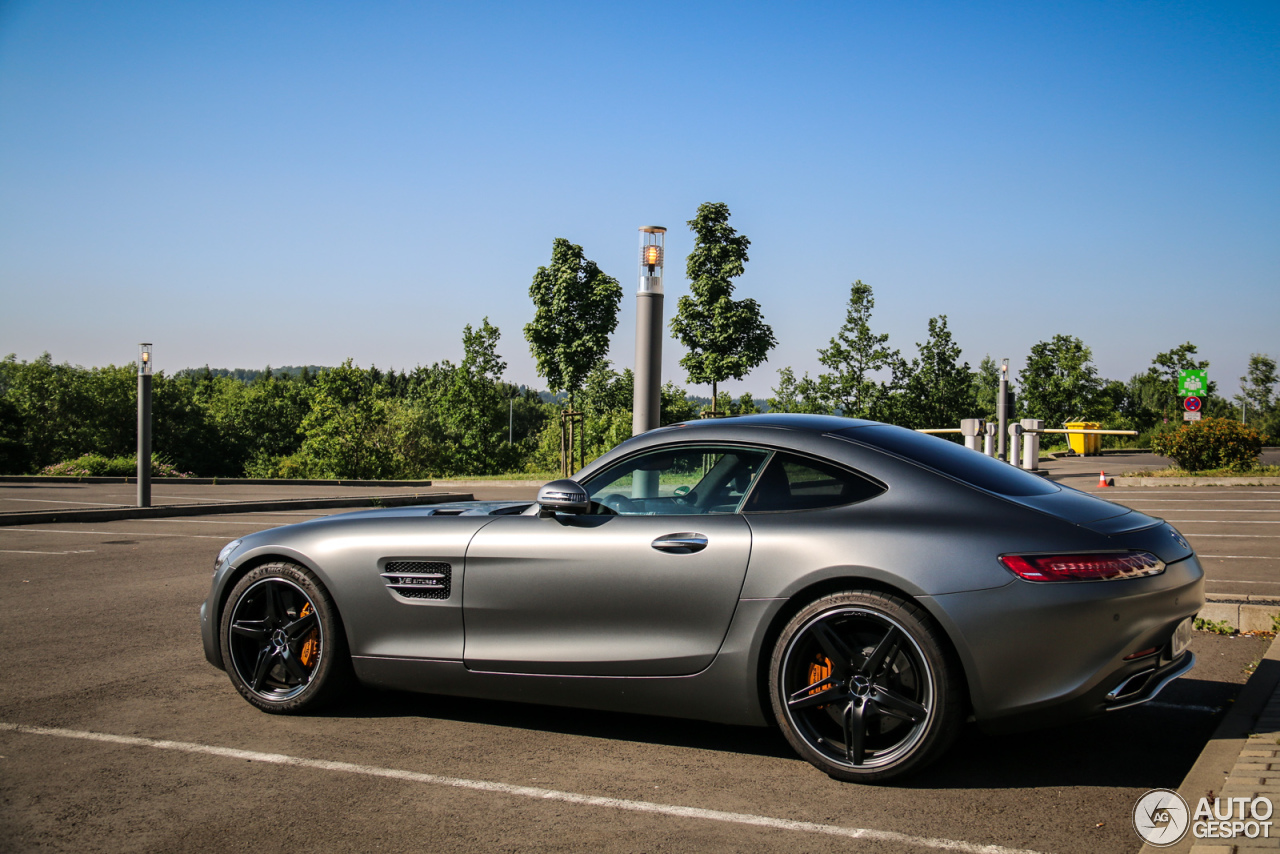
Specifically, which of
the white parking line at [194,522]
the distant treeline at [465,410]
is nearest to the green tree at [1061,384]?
the distant treeline at [465,410]

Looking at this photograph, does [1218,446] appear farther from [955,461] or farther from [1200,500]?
[955,461]

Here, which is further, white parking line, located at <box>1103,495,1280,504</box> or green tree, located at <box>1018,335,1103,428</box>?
green tree, located at <box>1018,335,1103,428</box>

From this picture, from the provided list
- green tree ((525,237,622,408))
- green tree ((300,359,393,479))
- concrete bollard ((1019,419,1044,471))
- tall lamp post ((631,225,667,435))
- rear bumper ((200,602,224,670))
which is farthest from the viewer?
green tree ((300,359,393,479))

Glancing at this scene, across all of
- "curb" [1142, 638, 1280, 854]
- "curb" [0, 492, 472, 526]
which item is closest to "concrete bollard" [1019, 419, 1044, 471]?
"curb" [0, 492, 472, 526]

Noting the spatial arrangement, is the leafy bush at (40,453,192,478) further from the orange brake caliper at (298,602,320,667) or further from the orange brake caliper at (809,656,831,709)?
the orange brake caliper at (809,656,831,709)

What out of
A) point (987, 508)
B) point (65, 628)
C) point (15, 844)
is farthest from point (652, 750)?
point (65, 628)

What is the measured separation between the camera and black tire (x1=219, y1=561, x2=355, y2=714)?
4.38m

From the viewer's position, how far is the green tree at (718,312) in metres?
25.1

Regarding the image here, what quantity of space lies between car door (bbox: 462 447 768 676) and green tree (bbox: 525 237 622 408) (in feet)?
78.5

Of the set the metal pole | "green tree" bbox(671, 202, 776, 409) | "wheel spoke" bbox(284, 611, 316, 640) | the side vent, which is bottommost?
"wheel spoke" bbox(284, 611, 316, 640)

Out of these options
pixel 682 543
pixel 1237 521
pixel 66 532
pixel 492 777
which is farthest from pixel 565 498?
pixel 1237 521

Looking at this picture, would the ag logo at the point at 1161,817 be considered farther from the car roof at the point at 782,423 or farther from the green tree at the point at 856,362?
the green tree at the point at 856,362

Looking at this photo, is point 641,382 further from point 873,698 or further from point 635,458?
point 873,698

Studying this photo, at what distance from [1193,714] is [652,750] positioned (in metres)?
2.57
